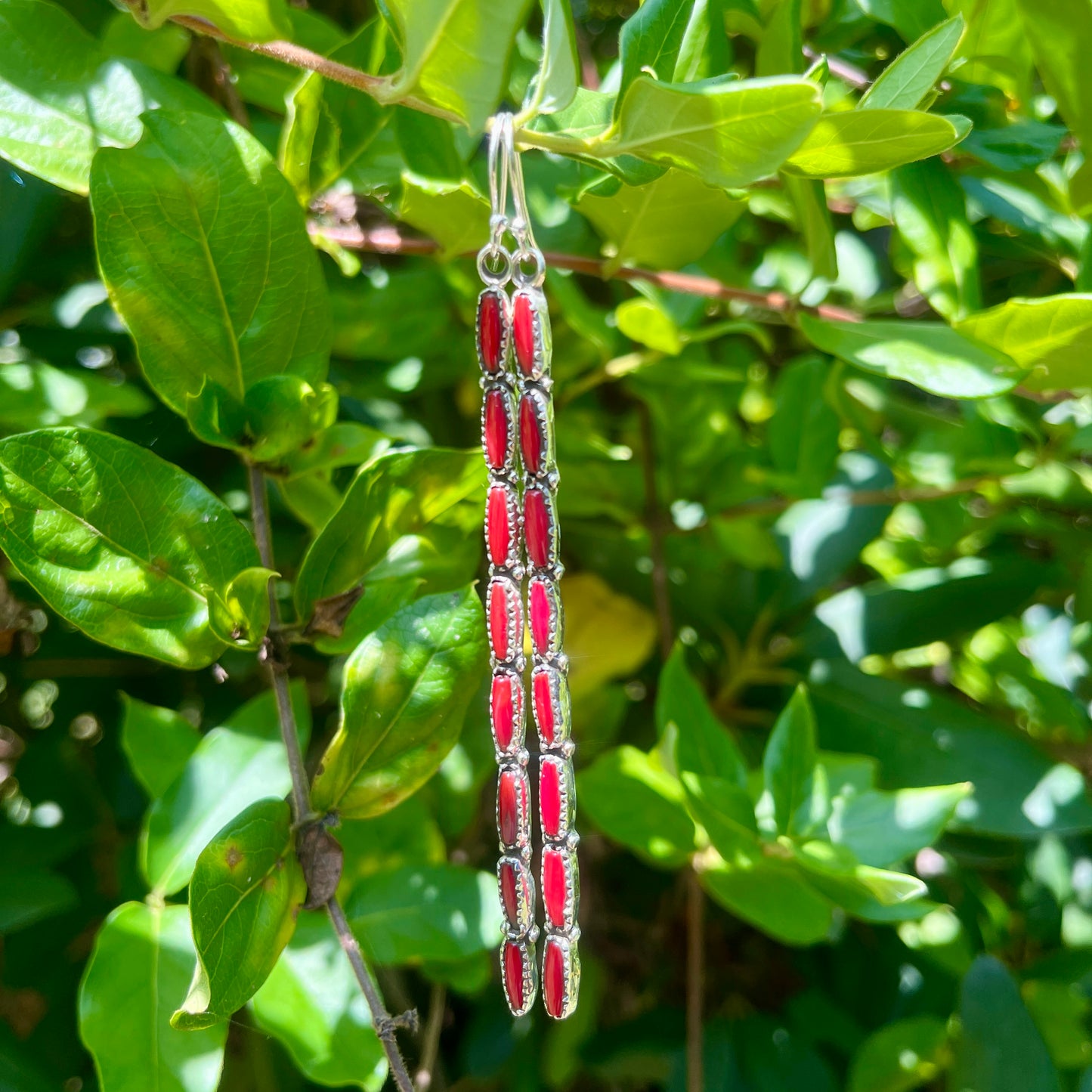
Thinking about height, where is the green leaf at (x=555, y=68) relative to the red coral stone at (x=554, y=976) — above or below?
above

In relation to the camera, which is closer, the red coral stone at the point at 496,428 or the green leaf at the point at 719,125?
the green leaf at the point at 719,125

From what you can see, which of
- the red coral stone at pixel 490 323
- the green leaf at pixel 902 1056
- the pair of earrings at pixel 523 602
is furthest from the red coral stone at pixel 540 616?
the green leaf at pixel 902 1056

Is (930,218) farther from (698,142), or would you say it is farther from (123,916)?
(123,916)

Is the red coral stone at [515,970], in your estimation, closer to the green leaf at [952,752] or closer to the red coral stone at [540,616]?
the red coral stone at [540,616]

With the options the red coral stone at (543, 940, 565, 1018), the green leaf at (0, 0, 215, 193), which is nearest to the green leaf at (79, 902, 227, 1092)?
the red coral stone at (543, 940, 565, 1018)

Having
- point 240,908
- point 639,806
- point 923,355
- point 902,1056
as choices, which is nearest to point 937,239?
point 923,355

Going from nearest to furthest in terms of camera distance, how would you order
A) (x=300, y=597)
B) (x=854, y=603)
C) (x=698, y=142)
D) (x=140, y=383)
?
1. (x=698, y=142)
2. (x=300, y=597)
3. (x=140, y=383)
4. (x=854, y=603)

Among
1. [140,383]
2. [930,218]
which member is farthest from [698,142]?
[140,383]
